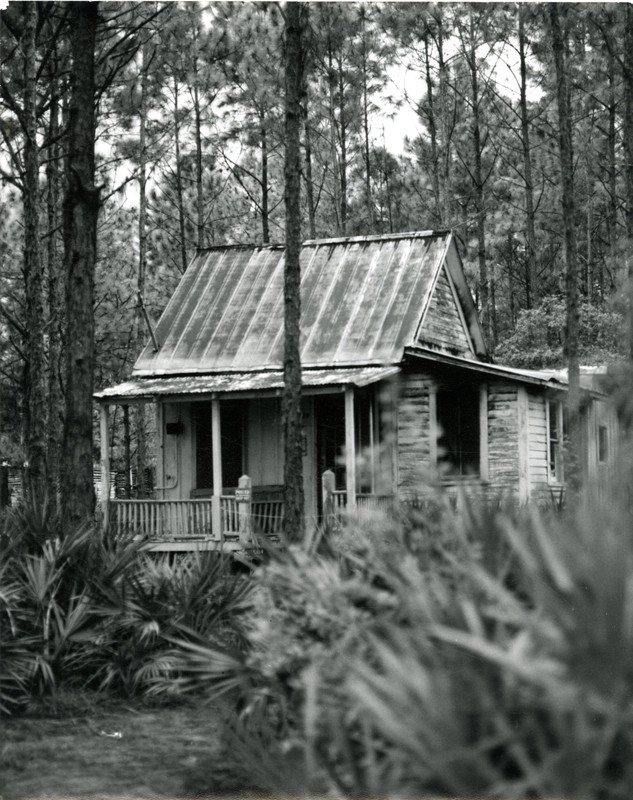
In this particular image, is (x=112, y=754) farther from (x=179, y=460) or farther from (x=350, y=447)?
(x=179, y=460)

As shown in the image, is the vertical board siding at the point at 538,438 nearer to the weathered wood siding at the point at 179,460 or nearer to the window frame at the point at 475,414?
the window frame at the point at 475,414

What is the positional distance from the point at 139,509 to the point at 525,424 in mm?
6658

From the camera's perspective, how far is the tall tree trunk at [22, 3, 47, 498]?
646 inches

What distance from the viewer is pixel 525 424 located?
1895cm

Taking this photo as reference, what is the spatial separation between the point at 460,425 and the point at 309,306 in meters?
3.73

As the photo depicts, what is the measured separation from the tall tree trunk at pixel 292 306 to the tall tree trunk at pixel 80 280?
2.63 m

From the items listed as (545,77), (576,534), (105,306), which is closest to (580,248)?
(545,77)

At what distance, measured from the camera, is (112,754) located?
7.48 metres

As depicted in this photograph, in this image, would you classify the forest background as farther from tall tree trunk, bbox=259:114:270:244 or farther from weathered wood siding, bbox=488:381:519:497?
weathered wood siding, bbox=488:381:519:497

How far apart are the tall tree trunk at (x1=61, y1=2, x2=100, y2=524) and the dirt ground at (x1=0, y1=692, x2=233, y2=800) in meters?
4.54

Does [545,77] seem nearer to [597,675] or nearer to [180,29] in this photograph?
[180,29]

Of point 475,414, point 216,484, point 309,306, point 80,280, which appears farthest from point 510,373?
point 80,280

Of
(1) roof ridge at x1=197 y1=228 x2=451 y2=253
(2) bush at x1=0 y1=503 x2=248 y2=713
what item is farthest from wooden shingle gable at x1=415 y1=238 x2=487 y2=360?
(2) bush at x1=0 y1=503 x2=248 y2=713

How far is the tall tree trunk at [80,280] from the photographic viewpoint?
42.9 feet
